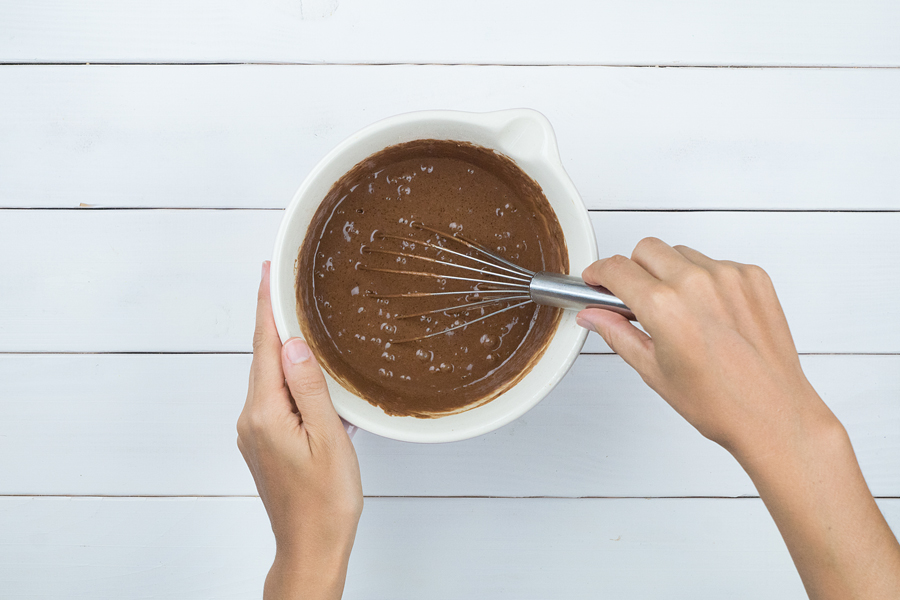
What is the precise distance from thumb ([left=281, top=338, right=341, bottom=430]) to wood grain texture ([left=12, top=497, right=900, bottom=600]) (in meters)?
0.25

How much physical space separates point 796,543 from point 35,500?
886 mm

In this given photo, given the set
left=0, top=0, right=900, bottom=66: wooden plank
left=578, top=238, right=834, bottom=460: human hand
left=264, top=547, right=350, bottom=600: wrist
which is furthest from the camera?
left=0, top=0, right=900, bottom=66: wooden plank

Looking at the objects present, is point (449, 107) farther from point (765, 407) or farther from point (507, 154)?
point (765, 407)

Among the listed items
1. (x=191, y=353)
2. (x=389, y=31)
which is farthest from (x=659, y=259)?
(x=191, y=353)

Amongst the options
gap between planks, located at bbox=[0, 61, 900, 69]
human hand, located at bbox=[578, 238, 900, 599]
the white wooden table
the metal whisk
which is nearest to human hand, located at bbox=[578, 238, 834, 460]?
human hand, located at bbox=[578, 238, 900, 599]

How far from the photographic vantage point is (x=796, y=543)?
Result: 49 cm

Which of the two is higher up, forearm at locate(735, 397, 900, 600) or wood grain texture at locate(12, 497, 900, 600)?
forearm at locate(735, 397, 900, 600)

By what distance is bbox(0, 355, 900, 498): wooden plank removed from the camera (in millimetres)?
745

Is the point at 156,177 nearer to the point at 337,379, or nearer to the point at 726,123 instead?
the point at 337,379

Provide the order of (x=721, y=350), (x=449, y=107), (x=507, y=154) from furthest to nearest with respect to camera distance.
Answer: (x=449, y=107) → (x=507, y=154) → (x=721, y=350)

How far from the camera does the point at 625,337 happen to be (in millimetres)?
504

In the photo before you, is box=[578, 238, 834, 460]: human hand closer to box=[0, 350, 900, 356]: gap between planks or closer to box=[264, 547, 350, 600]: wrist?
box=[0, 350, 900, 356]: gap between planks

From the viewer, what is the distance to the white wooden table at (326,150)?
718mm

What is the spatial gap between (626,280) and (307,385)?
304 mm
